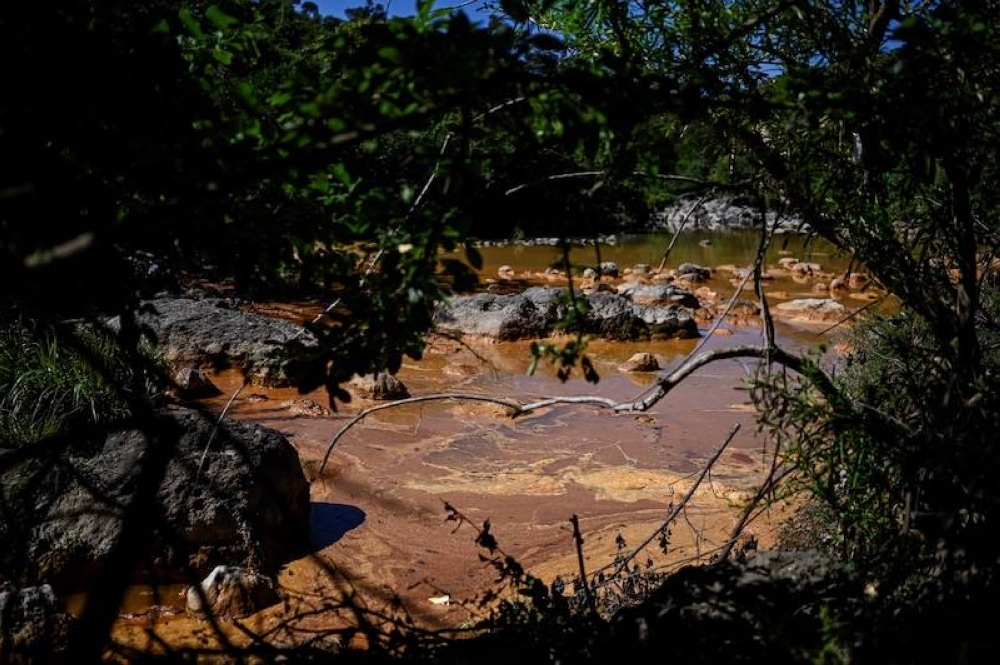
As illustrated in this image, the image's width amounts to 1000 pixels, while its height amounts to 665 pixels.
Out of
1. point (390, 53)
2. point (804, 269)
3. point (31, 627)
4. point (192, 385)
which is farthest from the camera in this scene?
point (804, 269)

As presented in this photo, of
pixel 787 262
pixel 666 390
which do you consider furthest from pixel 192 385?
pixel 787 262

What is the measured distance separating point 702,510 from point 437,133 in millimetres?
3505

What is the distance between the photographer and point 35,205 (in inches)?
64.4

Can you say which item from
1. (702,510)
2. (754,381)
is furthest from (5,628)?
(702,510)

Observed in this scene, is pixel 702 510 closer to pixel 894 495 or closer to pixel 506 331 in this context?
pixel 894 495

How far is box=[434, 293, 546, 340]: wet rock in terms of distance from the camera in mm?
11703

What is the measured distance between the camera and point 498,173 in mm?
1973

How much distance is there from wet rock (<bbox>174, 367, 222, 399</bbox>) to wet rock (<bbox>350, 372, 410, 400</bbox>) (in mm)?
1564

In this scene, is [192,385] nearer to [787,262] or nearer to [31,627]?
[31,627]

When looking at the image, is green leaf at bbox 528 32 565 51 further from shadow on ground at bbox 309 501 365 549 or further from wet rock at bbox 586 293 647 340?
wet rock at bbox 586 293 647 340

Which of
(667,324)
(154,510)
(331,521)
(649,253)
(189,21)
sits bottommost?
(331,521)

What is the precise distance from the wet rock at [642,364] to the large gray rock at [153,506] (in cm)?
636

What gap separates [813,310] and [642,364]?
5.38m

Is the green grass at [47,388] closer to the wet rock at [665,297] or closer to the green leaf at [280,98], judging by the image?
the green leaf at [280,98]
